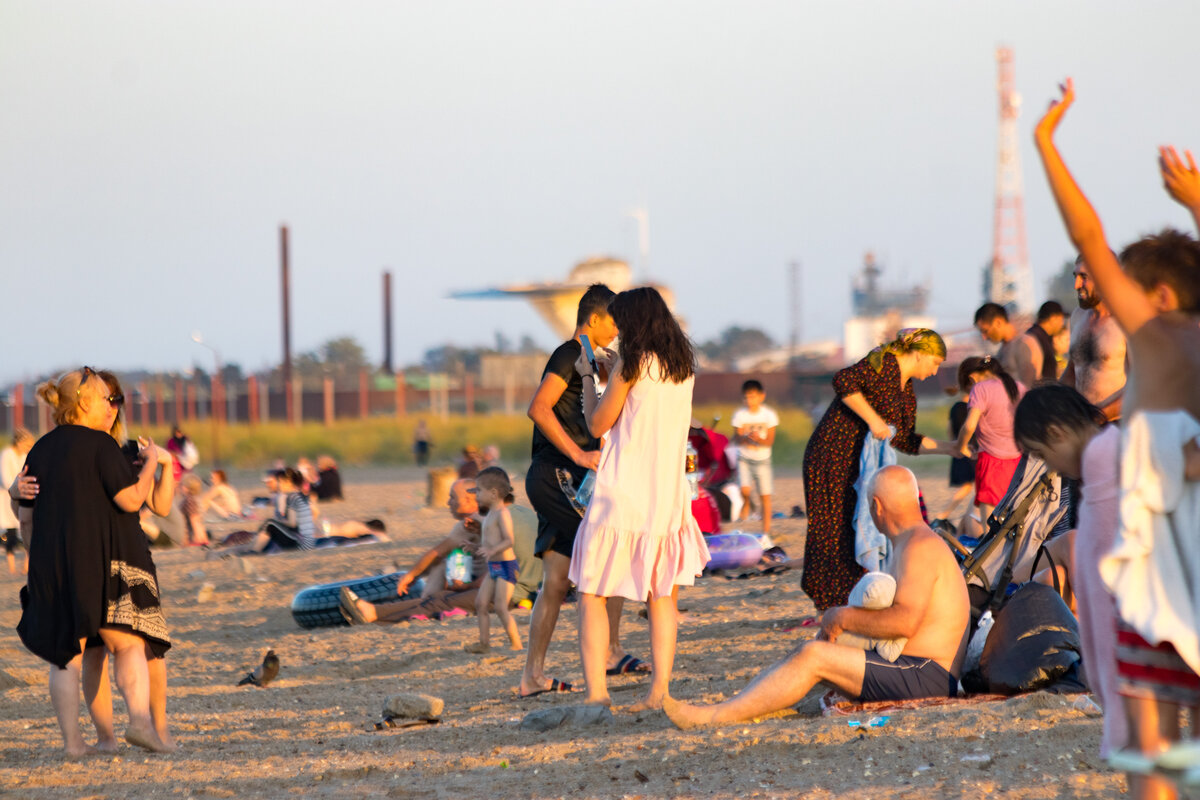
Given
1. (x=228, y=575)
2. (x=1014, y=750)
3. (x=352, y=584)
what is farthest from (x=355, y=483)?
(x=1014, y=750)

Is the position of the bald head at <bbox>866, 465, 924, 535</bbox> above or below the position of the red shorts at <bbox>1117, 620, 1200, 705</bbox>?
above

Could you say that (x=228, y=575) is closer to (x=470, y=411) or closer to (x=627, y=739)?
(x=627, y=739)

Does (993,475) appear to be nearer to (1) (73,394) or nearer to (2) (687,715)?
(2) (687,715)

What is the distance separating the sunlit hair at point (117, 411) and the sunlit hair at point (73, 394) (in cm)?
8

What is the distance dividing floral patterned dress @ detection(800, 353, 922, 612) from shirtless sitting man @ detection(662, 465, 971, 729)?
1662mm

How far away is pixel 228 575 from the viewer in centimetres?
1213

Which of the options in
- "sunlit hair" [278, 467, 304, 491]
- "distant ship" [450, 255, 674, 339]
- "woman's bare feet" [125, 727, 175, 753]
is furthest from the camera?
"distant ship" [450, 255, 674, 339]

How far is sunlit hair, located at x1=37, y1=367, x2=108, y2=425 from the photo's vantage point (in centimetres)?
470

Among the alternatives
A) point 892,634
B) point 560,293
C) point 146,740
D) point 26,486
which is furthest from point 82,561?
point 560,293

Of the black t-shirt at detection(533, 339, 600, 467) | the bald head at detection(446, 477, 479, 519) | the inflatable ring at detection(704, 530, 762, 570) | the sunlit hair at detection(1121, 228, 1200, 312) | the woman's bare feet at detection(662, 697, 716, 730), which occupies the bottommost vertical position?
the inflatable ring at detection(704, 530, 762, 570)

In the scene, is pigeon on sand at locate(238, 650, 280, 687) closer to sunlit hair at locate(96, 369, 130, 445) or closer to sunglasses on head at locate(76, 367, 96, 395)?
sunlit hair at locate(96, 369, 130, 445)

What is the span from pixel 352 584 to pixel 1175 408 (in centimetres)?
736

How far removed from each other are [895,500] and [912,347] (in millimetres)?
1959

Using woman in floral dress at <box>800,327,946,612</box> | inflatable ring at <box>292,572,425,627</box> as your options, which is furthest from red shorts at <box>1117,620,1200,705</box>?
inflatable ring at <box>292,572,425,627</box>
